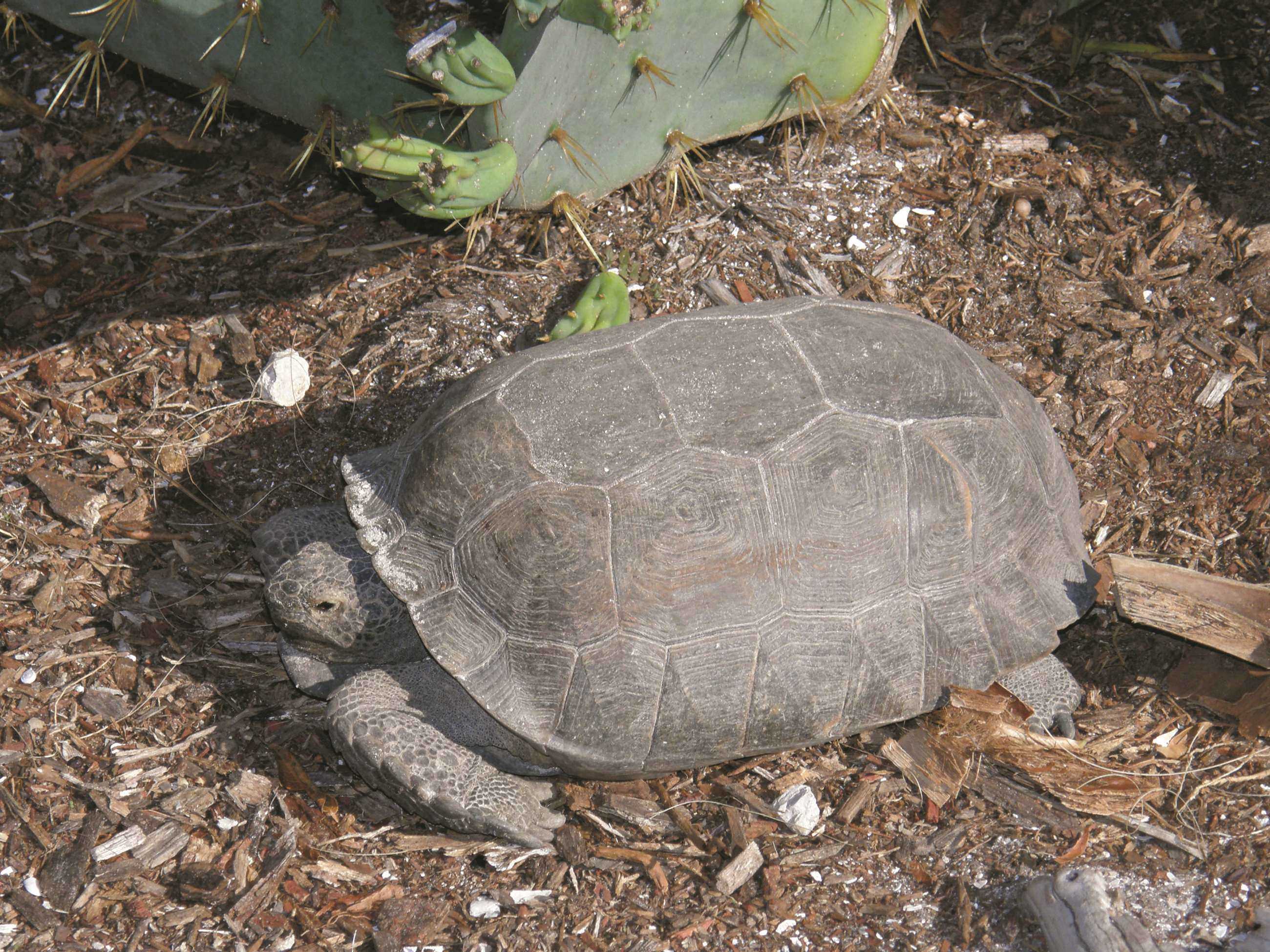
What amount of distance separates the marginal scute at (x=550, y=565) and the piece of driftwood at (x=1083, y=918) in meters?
1.64

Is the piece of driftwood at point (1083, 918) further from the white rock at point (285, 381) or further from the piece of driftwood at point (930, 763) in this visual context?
the white rock at point (285, 381)

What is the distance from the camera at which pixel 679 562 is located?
11.4ft

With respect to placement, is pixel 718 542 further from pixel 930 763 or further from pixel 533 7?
pixel 533 7

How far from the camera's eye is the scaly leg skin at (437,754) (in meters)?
3.72

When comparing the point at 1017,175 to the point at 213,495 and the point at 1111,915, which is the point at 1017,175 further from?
the point at 213,495

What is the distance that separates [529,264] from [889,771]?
2879mm

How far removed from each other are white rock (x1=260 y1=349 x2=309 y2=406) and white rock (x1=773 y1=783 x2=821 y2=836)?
276 cm

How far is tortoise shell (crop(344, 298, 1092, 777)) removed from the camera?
3512 mm

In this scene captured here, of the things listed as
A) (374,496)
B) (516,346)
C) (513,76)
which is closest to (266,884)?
(374,496)

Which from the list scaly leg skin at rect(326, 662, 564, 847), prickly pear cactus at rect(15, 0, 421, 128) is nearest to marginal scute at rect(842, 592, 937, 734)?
scaly leg skin at rect(326, 662, 564, 847)

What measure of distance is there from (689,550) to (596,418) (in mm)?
547

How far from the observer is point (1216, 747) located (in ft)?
13.2

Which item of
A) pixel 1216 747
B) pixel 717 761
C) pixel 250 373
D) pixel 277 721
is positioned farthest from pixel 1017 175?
pixel 277 721

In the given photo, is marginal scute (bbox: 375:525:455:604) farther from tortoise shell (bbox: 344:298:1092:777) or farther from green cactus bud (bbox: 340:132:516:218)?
green cactus bud (bbox: 340:132:516:218)
